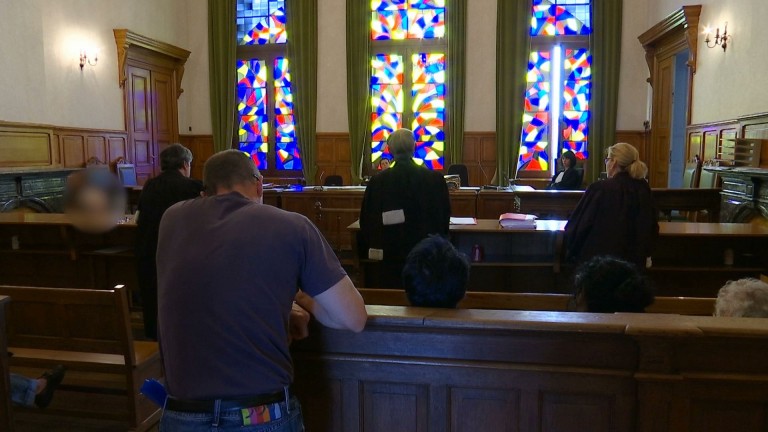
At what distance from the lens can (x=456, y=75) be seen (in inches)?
420

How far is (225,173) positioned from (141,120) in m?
9.63

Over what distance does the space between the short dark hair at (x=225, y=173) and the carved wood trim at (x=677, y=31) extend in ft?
27.5

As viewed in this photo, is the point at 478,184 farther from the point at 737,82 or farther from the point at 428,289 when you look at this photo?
the point at 428,289

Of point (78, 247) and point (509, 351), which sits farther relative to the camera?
point (78, 247)

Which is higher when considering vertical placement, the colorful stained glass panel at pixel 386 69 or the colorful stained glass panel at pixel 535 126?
the colorful stained glass panel at pixel 386 69

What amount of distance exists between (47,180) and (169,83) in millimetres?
3913

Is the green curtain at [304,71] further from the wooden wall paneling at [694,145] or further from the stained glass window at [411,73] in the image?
the wooden wall paneling at [694,145]

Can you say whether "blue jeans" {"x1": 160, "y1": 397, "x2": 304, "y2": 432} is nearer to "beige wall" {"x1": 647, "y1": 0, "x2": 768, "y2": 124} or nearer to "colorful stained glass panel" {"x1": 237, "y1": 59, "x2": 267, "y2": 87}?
"beige wall" {"x1": 647, "y1": 0, "x2": 768, "y2": 124}

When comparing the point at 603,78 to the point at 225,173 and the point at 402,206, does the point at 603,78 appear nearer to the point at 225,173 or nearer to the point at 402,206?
the point at 402,206

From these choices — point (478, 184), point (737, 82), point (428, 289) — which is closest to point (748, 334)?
point (428, 289)

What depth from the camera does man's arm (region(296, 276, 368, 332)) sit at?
1556 millimetres

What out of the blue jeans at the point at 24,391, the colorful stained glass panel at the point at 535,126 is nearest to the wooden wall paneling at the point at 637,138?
the colorful stained glass panel at the point at 535,126

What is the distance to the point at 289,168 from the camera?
11.5 m

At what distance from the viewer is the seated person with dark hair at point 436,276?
6.37 ft
